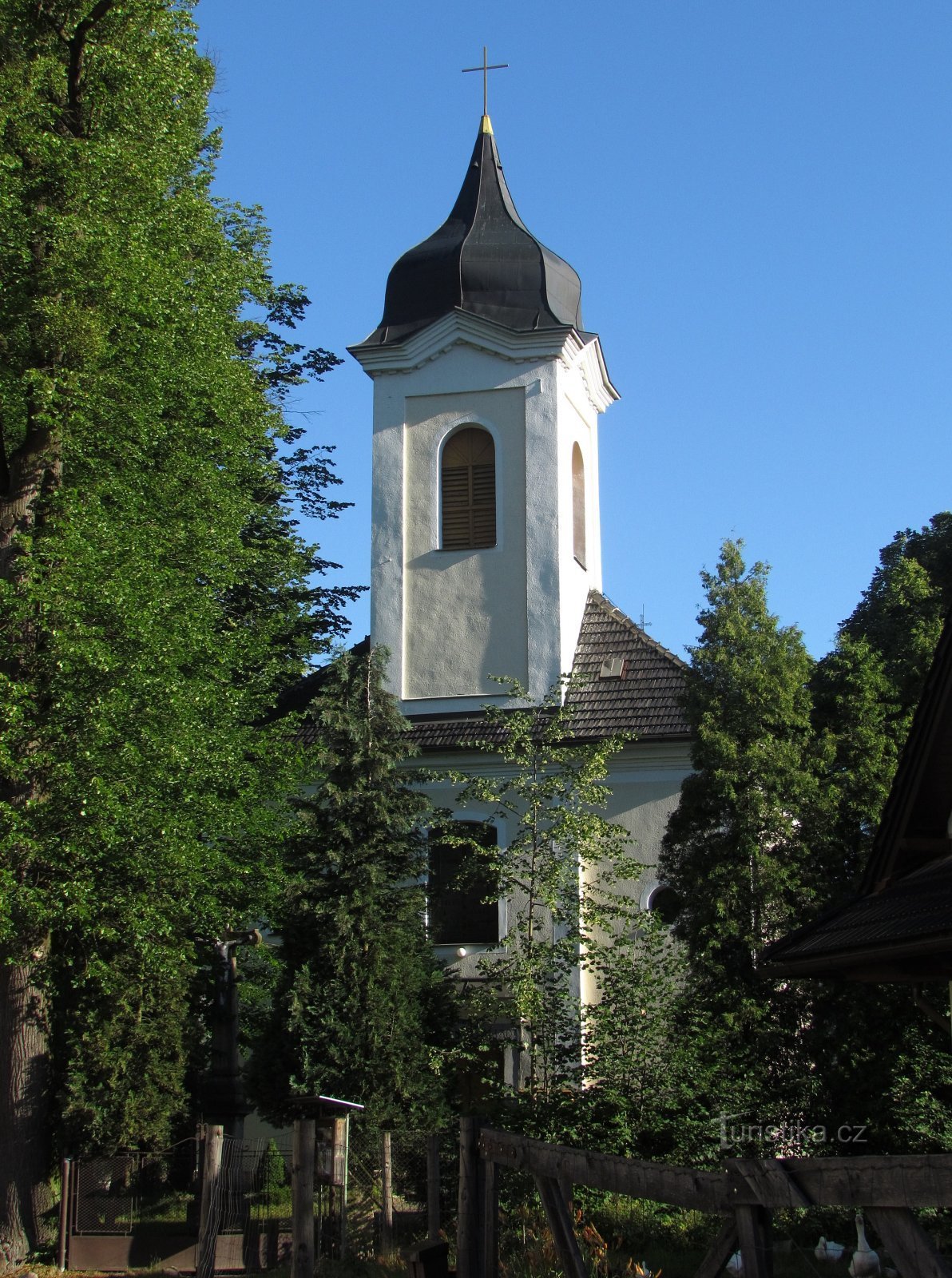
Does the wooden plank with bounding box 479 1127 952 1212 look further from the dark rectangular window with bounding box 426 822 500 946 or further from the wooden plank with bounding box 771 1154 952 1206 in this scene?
the dark rectangular window with bounding box 426 822 500 946

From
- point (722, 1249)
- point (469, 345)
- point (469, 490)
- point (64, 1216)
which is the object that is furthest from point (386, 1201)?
point (469, 345)

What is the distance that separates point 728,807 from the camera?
16.7m

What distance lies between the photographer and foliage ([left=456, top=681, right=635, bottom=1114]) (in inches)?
621

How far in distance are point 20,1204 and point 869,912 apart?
33.7 feet

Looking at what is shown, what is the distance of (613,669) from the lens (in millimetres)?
23109

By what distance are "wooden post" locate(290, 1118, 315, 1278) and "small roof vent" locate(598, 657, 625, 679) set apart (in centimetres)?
1335

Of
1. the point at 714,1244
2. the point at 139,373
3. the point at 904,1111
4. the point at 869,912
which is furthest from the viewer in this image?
the point at 139,373

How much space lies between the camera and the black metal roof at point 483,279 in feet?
79.7

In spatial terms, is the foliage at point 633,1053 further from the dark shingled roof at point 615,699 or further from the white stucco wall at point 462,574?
the white stucco wall at point 462,574

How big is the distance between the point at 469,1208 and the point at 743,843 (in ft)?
29.5

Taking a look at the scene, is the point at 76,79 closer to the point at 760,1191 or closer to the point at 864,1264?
the point at 864,1264

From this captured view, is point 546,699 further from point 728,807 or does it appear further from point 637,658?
point 637,658

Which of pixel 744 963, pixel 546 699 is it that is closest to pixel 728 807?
pixel 744 963

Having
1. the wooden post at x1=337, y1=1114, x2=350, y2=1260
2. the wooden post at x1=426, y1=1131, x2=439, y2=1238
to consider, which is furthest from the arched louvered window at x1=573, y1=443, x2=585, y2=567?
the wooden post at x1=426, y1=1131, x2=439, y2=1238
